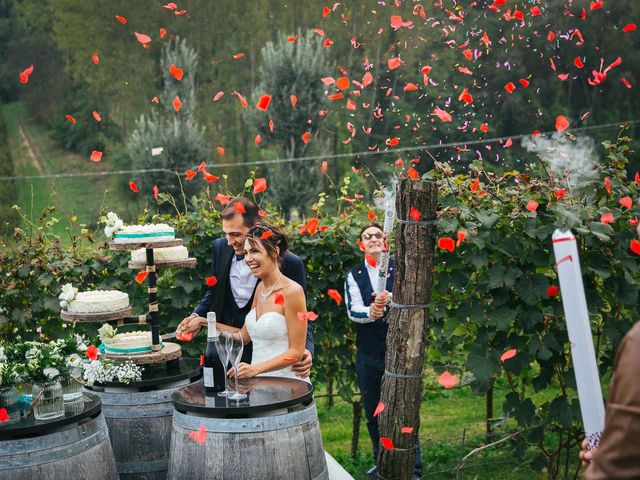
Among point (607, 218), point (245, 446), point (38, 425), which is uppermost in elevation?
point (607, 218)

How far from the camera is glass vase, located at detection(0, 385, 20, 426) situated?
12.4 feet

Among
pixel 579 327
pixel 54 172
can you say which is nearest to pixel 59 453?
pixel 579 327

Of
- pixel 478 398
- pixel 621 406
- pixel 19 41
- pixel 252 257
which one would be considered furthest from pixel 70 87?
pixel 621 406

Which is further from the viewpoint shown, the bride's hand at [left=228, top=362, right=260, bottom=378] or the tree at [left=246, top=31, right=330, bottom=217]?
the tree at [left=246, top=31, right=330, bottom=217]

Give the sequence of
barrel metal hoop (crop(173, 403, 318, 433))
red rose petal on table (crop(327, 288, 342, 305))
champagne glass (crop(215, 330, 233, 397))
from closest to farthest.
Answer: barrel metal hoop (crop(173, 403, 318, 433))
champagne glass (crop(215, 330, 233, 397))
red rose petal on table (crop(327, 288, 342, 305))

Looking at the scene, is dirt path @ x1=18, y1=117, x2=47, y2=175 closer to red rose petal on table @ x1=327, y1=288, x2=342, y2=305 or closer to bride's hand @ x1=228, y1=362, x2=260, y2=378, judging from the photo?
red rose petal on table @ x1=327, y1=288, x2=342, y2=305

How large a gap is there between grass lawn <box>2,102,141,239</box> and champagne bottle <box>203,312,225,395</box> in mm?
27427

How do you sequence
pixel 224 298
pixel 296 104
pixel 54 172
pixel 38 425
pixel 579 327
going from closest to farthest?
pixel 579 327 → pixel 38 425 → pixel 224 298 → pixel 296 104 → pixel 54 172

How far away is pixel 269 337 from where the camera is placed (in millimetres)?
4562

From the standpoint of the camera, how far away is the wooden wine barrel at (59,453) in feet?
11.7

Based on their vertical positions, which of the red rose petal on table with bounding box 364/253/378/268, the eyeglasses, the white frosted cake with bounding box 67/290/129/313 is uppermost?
the eyeglasses

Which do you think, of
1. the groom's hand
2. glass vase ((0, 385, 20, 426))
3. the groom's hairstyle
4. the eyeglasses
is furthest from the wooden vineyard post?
glass vase ((0, 385, 20, 426))

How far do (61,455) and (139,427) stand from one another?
0.74 metres

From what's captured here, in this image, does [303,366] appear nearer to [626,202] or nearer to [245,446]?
[245,446]
